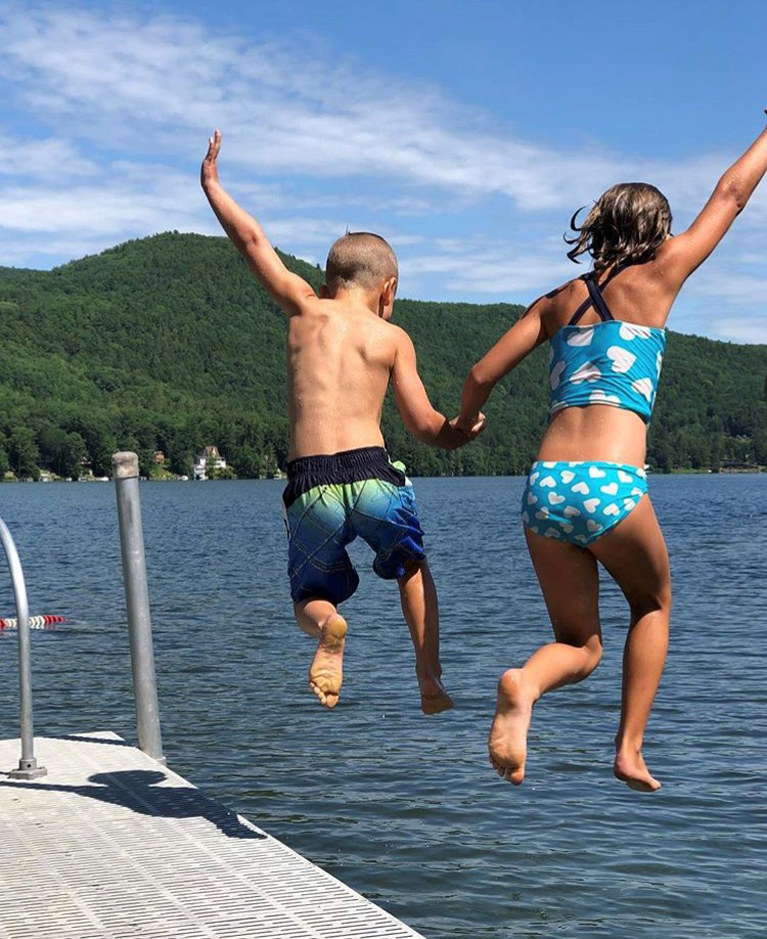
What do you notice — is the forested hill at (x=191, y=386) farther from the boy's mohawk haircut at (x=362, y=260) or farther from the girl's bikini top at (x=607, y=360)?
the girl's bikini top at (x=607, y=360)

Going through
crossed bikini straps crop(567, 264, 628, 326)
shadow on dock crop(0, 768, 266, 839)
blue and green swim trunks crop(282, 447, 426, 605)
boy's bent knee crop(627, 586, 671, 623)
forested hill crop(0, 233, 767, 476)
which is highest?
forested hill crop(0, 233, 767, 476)

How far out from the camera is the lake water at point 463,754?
1139 cm

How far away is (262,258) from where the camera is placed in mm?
5148

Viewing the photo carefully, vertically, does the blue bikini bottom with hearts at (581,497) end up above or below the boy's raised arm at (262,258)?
below

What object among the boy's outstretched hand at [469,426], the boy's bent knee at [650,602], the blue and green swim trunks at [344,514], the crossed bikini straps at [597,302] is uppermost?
the crossed bikini straps at [597,302]

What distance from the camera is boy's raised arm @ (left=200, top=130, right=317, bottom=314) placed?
5.16 meters

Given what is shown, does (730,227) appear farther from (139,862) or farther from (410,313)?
(410,313)

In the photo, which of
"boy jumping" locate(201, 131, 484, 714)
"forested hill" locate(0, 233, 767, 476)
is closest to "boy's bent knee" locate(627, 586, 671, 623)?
"boy jumping" locate(201, 131, 484, 714)

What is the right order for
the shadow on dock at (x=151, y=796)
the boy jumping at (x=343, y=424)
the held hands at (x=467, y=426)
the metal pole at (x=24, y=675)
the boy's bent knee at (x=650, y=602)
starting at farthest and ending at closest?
the metal pole at (x=24, y=675) → the shadow on dock at (x=151, y=796) → the boy jumping at (x=343, y=424) → the held hands at (x=467, y=426) → the boy's bent knee at (x=650, y=602)

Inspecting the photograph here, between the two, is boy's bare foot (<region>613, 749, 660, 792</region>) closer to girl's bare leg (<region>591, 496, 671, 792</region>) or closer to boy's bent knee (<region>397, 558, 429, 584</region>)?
girl's bare leg (<region>591, 496, 671, 792</region>)

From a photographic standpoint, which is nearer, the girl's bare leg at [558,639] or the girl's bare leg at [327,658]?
the girl's bare leg at [558,639]

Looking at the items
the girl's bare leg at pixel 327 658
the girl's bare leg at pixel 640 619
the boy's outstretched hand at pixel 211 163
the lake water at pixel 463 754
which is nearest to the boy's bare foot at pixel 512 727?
the girl's bare leg at pixel 640 619

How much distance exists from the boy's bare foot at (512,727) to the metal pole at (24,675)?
15.9 feet

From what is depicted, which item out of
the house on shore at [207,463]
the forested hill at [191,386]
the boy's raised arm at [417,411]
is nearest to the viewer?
the boy's raised arm at [417,411]
